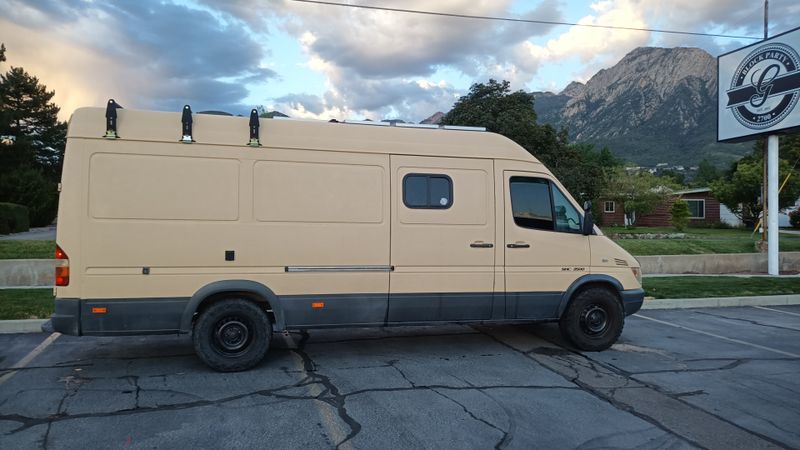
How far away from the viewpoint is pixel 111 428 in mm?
4504

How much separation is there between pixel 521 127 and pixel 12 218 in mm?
25040

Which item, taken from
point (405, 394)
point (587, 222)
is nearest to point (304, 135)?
point (405, 394)

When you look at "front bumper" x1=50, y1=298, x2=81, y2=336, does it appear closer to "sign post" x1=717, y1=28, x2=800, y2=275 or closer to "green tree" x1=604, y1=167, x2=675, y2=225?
"sign post" x1=717, y1=28, x2=800, y2=275

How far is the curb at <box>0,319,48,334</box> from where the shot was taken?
26.2 feet

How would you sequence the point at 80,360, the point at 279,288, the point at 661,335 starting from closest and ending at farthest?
the point at 279,288, the point at 80,360, the point at 661,335

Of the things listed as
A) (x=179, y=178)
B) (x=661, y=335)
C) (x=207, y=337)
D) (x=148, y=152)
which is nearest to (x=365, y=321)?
(x=207, y=337)

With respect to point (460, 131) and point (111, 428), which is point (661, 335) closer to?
point (460, 131)

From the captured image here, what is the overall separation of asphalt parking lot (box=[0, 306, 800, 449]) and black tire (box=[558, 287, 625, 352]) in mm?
186

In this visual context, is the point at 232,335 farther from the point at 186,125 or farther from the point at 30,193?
the point at 30,193

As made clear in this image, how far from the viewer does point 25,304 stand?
920 cm

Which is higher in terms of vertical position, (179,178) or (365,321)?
(179,178)

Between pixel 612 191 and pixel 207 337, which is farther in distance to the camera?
pixel 612 191

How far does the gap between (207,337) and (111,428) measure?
5.10 ft

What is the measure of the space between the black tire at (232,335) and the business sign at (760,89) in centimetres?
1572
